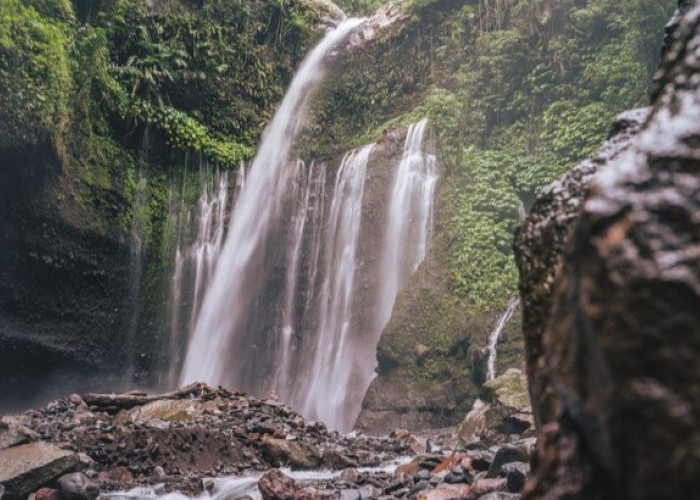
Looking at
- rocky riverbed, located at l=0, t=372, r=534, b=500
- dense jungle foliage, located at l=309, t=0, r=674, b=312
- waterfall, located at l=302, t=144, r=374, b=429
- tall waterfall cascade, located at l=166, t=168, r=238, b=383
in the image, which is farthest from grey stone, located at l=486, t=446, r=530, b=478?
tall waterfall cascade, located at l=166, t=168, r=238, b=383

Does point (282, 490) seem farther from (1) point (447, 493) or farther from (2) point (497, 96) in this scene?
(2) point (497, 96)

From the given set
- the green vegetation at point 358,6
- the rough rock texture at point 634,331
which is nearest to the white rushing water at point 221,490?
the rough rock texture at point 634,331

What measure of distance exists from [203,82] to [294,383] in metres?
11.1

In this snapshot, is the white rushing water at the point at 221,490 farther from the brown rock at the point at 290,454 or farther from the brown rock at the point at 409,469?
the brown rock at the point at 409,469

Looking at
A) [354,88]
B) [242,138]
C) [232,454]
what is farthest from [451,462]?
[354,88]

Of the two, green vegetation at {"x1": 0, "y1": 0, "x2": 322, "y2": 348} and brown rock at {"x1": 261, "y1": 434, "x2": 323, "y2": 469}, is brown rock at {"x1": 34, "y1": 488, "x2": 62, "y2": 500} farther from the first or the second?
green vegetation at {"x1": 0, "y1": 0, "x2": 322, "y2": 348}

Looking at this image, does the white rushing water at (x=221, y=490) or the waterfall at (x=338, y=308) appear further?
the waterfall at (x=338, y=308)

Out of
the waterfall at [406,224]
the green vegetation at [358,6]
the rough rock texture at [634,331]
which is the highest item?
the green vegetation at [358,6]

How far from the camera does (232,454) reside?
7496 mm

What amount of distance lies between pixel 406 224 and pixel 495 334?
4662 millimetres

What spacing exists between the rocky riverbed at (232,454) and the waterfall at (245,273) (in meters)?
6.54

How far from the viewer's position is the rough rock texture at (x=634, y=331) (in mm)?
981

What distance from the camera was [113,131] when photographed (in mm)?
17406

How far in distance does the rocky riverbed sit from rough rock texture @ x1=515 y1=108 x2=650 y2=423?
2458mm
